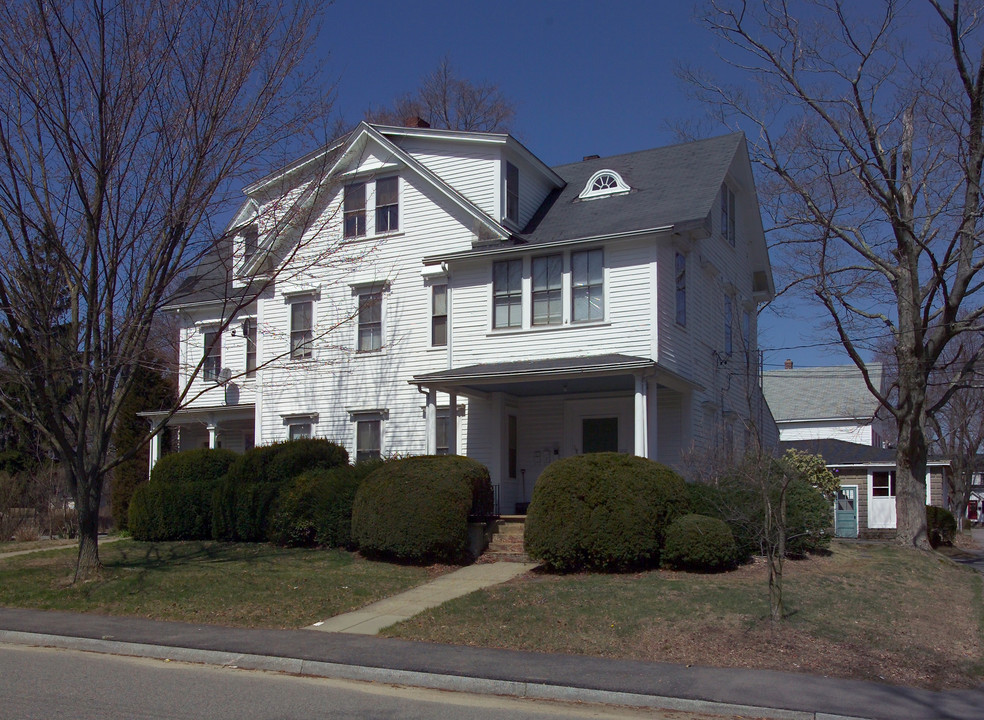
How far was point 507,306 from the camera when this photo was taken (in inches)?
808

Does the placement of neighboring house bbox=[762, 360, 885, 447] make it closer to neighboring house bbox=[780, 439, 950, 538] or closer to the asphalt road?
neighboring house bbox=[780, 439, 950, 538]

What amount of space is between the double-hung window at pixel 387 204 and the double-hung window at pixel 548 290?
14.5 ft

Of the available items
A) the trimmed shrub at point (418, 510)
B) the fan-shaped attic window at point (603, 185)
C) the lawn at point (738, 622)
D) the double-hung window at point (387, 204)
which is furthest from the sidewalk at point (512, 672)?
the fan-shaped attic window at point (603, 185)

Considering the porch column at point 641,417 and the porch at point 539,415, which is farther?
the porch at point 539,415

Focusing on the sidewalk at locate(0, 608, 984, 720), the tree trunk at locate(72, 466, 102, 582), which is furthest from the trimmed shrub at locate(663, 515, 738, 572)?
the tree trunk at locate(72, 466, 102, 582)

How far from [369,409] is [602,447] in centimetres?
577


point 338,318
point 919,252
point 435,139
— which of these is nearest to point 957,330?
point 919,252

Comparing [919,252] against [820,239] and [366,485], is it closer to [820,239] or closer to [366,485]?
[820,239]

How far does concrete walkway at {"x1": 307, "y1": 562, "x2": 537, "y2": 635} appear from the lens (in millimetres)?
12062

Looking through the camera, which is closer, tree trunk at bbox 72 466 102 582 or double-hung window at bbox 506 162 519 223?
tree trunk at bbox 72 466 102 582

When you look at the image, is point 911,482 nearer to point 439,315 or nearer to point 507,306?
point 507,306

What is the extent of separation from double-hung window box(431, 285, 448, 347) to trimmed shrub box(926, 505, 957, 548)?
14.3 metres

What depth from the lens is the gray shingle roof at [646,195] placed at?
20031mm

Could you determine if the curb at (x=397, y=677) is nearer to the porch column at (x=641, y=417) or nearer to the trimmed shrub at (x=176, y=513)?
the trimmed shrub at (x=176, y=513)
